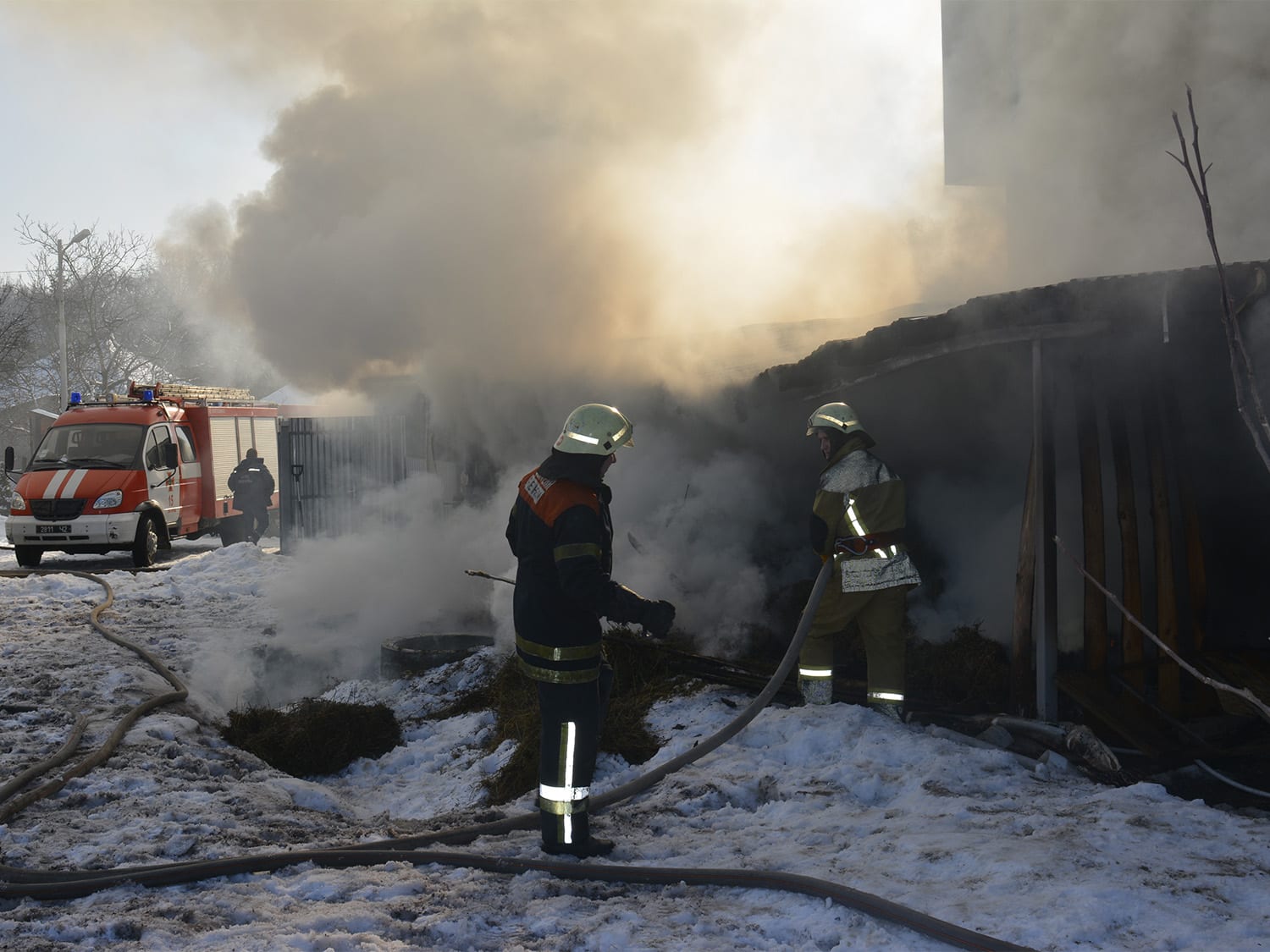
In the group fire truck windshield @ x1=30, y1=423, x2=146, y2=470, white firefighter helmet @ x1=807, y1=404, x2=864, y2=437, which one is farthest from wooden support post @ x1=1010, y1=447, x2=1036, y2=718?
fire truck windshield @ x1=30, y1=423, x2=146, y2=470

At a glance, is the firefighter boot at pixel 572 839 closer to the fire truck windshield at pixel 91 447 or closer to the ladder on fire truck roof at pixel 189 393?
the fire truck windshield at pixel 91 447

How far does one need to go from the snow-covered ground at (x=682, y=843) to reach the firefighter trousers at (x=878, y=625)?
265mm

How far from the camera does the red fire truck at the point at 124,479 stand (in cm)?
1359

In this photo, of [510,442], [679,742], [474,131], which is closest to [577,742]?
[679,742]

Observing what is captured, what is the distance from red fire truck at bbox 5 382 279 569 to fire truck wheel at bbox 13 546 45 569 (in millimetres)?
12

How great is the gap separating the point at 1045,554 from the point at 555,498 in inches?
129

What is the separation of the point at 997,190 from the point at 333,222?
27.1 ft

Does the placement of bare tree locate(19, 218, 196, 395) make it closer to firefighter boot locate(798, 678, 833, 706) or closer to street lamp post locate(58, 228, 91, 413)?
street lamp post locate(58, 228, 91, 413)

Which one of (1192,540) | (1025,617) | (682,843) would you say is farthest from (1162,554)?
(682,843)

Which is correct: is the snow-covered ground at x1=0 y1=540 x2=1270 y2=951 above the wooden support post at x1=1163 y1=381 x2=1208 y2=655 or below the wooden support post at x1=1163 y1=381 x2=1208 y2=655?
below

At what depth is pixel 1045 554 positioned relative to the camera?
225 inches

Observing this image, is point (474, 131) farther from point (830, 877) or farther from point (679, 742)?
point (830, 877)

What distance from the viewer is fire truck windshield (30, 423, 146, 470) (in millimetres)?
14070

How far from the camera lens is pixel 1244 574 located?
6895 mm
